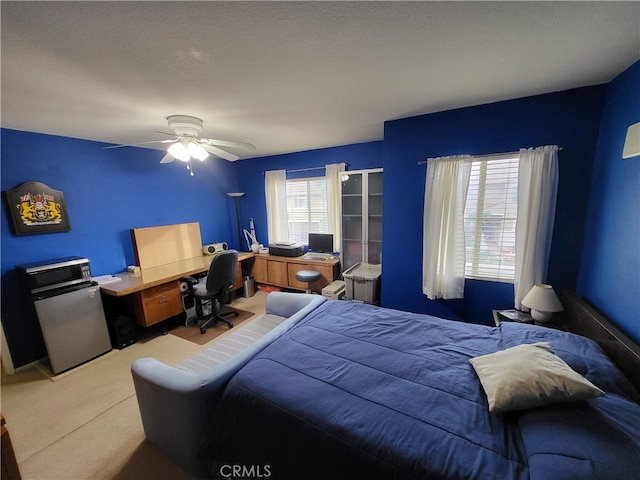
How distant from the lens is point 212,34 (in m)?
1.15

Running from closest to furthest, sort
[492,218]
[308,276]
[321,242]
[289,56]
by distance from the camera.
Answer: [289,56]
[492,218]
[308,276]
[321,242]

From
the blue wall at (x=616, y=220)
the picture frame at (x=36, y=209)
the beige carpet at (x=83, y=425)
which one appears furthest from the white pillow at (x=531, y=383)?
the picture frame at (x=36, y=209)

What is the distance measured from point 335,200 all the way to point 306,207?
0.67 m

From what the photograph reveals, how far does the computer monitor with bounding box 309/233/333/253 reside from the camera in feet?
12.8

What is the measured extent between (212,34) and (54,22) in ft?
2.10

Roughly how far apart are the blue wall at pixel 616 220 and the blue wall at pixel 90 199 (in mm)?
4756

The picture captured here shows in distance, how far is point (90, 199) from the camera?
110 inches

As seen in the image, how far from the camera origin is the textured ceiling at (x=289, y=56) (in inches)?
40.8

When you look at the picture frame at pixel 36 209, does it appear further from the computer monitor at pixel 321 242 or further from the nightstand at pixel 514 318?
the nightstand at pixel 514 318

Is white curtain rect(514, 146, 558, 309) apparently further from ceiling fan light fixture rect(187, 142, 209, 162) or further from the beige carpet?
the beige carpet

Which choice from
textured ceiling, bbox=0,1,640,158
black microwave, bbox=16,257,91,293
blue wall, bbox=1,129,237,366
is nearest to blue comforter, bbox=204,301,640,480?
textured ceiling, bbox=0,1,640,158

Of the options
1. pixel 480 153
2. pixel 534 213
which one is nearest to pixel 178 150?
pixel 480 153

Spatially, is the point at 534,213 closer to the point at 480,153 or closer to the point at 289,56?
the point at 480,153

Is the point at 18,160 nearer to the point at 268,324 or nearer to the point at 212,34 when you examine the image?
the point at 212,34
